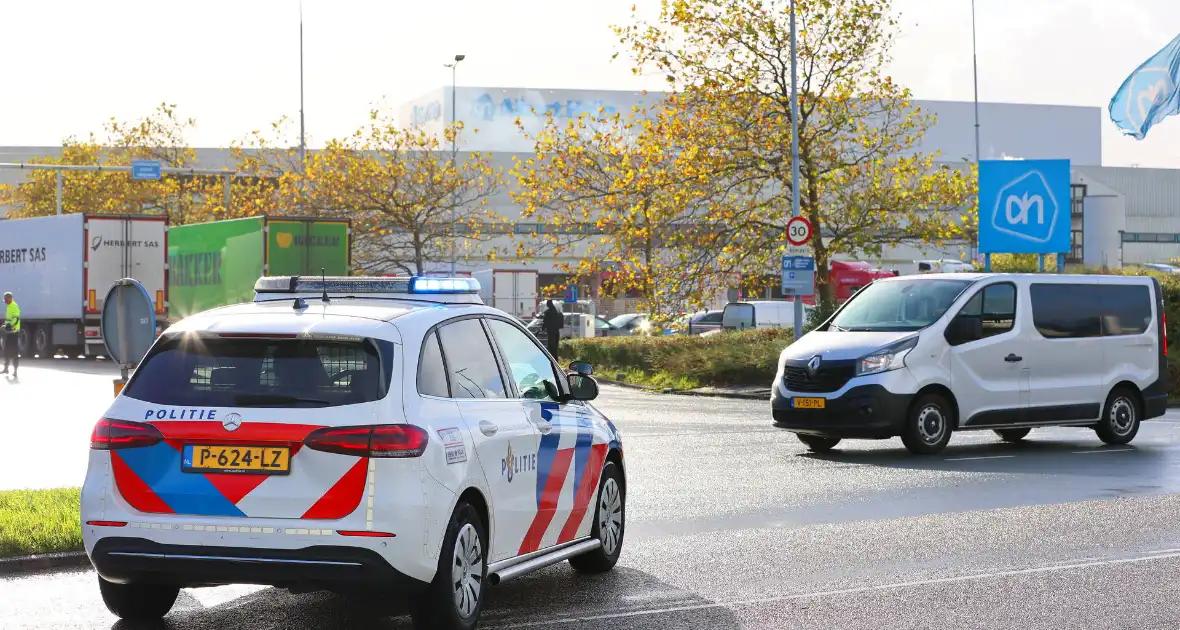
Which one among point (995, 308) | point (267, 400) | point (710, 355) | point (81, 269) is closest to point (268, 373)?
point (267, 400)

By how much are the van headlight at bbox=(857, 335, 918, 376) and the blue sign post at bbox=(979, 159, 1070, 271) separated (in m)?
15.4

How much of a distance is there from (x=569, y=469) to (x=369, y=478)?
197 centimetres

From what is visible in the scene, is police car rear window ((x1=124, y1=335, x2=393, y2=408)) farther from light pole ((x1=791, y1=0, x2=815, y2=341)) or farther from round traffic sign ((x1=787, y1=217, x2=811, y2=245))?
light pole ((x1=791, y1=0, x2=815, y2=341))

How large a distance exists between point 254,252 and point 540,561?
88.0ft

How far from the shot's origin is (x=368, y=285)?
791 cm

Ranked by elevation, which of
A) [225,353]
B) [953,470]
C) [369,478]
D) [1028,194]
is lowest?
[953,470]

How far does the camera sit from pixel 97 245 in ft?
137

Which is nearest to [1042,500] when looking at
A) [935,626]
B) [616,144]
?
[935,626]

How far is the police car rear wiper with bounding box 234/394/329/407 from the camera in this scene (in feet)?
21.8

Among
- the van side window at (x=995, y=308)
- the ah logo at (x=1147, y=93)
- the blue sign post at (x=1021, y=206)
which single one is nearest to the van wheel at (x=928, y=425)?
the van side window at (x=995, y=308)

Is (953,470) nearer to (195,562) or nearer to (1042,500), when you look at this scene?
(1042,500)

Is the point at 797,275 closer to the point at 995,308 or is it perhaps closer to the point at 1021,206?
the point at 1021,206

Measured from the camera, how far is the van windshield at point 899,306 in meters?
16.3

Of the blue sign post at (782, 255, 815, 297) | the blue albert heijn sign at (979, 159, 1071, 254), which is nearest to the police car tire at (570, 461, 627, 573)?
the blue sign post at (782, 255, 815, 297)
